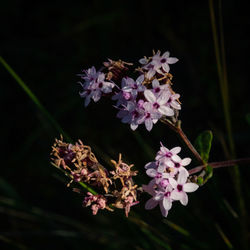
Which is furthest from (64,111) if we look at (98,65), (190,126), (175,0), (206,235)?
(206,235)

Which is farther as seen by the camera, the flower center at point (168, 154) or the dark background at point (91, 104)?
the dark background at point (91, 104)

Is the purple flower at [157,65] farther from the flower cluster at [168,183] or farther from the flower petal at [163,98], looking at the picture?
the flower cluster at [168,183]

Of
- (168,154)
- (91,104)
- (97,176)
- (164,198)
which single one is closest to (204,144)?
(168,154)

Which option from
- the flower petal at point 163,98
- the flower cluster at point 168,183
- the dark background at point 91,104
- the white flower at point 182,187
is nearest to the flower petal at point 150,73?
the flower petal at point 163,98

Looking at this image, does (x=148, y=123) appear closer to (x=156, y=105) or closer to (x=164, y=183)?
(x=156, y=105)

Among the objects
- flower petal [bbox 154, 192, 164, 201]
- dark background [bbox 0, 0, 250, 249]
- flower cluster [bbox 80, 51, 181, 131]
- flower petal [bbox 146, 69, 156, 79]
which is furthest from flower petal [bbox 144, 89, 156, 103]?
dark background [bbox 0, 0, 250, 249]

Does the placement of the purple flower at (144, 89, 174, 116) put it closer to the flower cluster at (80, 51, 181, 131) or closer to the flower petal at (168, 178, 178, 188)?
the flower cluster at (80, 51, 181, 131)
